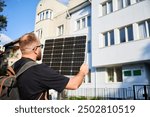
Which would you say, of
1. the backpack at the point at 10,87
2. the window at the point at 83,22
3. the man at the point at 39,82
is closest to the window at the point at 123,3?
the window at the point at 83,22

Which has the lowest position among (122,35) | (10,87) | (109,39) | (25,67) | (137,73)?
(10,87)

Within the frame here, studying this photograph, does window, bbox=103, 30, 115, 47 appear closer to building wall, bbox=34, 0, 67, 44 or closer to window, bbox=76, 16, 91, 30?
window, bbox=76, 16, 91, 30

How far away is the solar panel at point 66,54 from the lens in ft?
24.7

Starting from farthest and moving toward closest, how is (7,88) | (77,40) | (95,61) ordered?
(95,61), (77,40), (7,88)

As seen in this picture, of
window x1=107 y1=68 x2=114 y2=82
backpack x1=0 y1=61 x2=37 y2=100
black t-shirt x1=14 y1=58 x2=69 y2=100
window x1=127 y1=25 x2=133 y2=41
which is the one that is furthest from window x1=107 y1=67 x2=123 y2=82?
backpack x1=0 y1=61 x2=37 y2=100

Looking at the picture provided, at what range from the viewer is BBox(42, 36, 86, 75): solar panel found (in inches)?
296

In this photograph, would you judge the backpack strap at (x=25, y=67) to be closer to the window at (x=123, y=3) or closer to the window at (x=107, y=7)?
the window at (x=123, y=3)

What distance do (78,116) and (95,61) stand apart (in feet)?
57.8

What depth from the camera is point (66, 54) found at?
8133mm

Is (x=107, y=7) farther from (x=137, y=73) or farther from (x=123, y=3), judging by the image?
(x=137, y=73)

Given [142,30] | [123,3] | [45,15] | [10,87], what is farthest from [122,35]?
[10,87]

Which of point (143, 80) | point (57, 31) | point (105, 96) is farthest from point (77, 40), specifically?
point (57, 31)

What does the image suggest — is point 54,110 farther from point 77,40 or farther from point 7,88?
point 77,40

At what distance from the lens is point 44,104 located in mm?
2914
